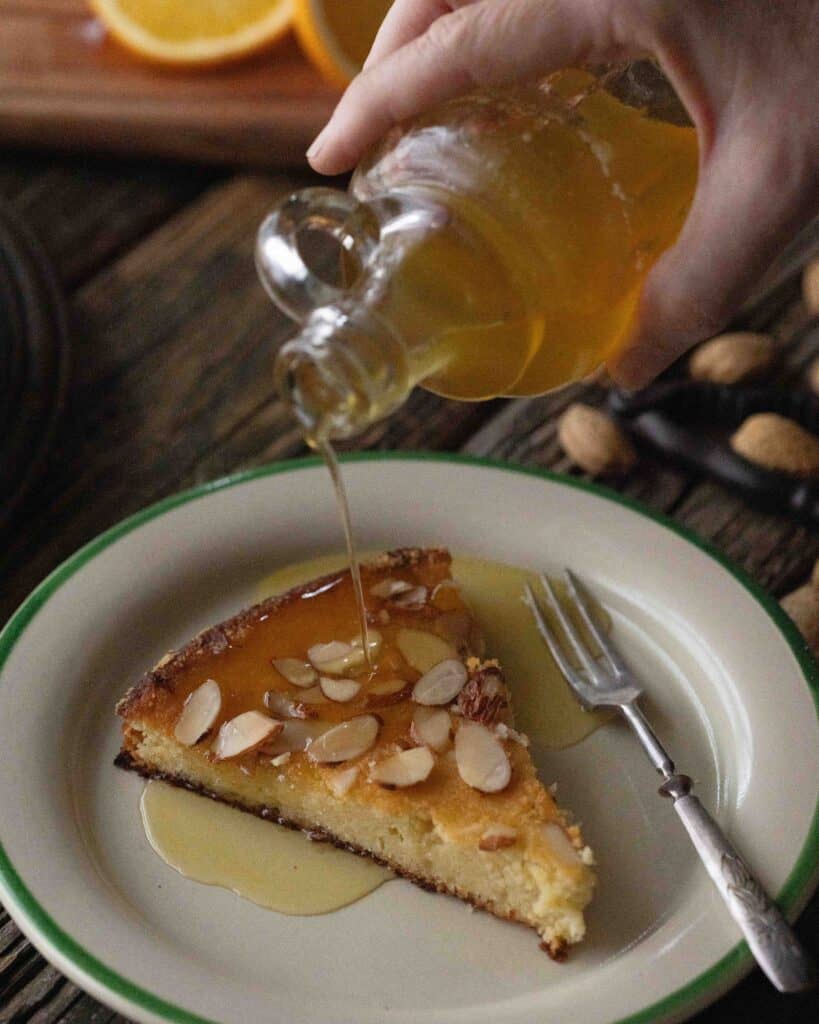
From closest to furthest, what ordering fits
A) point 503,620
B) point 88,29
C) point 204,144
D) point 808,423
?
point 503,620 → point 808,423 → point 204,144 → point 88,29

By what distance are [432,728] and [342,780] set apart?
123 mm

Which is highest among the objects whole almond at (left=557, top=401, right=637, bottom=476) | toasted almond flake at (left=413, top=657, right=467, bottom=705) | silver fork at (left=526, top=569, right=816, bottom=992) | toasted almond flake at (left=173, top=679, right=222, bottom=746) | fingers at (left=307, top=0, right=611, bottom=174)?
fingers at (left=307, top=0, right=611, bottom=174)

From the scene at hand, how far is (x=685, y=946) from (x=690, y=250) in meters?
0.70

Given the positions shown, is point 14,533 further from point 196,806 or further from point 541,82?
point 541,82

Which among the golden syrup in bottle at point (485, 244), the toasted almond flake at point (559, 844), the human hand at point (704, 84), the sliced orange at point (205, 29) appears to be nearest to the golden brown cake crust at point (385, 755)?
the toasted almond flake at point (559, 844)

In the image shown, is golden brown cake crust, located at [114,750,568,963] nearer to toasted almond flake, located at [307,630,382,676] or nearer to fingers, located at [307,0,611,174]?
toasted almond flake, located at [307,630,382,676]

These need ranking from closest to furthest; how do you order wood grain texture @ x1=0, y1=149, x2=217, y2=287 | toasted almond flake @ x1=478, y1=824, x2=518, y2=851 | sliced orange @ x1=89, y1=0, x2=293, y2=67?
1. toasted almond flake @ x1=478, y1=824, x2=518, y2=851
2. wood grain texture @ x1=0, y1=149, x2=217, y2=287
3. sliced orange @ x1=89, y1=0, x2=293, y2=67

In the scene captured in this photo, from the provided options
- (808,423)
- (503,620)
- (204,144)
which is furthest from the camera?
(204,144)

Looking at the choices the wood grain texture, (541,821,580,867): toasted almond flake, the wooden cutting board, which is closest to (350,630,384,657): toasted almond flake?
(541,821,580,867): toasted almond flake

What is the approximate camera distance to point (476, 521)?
6.23 ft

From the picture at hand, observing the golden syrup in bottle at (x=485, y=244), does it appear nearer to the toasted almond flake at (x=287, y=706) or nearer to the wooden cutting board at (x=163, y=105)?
the toasted almond flake at (x=287, y=706)

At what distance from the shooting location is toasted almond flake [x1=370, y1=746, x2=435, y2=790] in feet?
4.92

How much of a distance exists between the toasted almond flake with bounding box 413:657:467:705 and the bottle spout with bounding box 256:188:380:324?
1.71 ft

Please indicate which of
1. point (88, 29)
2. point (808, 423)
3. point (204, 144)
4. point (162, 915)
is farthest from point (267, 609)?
point (88, 29)
